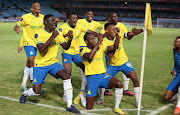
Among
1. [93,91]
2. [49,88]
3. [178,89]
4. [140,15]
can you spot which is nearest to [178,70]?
[178,89]

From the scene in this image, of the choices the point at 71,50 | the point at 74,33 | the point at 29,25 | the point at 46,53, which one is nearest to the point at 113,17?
the point at 74,33

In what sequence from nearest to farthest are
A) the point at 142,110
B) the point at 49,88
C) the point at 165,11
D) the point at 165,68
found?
the point at 142,110, the point at 49,88, the point at 165,68, the point at 165,11

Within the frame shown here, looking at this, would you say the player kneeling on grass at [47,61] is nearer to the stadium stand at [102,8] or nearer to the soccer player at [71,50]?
the soccer player at [71,50]

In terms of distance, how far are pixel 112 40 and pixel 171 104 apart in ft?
7.07

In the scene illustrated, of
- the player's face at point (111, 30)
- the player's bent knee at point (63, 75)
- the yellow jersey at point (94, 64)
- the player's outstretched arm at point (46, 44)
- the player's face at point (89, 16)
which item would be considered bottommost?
the player's bent knee at point (63, 75)

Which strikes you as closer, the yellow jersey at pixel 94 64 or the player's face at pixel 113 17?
the yellow jersey at pixel 94 64

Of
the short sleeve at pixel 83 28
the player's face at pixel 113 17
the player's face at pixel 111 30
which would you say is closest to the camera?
the player's face at pixel 111 30

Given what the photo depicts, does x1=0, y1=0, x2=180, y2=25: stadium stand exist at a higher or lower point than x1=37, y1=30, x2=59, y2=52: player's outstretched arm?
higher

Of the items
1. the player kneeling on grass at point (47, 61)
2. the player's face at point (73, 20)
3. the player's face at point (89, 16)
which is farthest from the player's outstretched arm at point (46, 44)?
the player's face at point (89, 16)

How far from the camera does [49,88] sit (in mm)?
8125

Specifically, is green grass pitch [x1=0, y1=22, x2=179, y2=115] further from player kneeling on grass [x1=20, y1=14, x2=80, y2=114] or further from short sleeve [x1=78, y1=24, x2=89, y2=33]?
short sleeve [x1=78, y1=24, x2=89, y2=33]

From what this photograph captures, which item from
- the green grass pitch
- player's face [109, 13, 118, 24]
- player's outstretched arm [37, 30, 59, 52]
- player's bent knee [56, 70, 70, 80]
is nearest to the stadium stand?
the green grass pitch

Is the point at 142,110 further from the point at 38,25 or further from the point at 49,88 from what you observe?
the point at 38,25

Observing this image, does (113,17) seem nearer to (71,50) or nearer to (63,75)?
(71,50)
